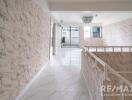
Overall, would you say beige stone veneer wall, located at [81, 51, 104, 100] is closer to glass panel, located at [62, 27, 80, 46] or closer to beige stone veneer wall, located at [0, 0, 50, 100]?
beige stone veneer wall, located at [0, 0, 50, 100]

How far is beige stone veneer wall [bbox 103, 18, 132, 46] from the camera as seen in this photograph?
29.6 feet

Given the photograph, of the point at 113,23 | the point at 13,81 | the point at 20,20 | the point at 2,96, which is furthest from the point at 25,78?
the point at 113,23

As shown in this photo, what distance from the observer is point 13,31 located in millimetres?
2412

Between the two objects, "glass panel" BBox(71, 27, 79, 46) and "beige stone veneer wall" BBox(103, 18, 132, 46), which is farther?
"glass panel" BBox(71, 27, 79, 46)

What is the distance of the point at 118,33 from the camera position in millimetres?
10648

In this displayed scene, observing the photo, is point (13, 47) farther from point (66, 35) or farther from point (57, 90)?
point (66, 35)

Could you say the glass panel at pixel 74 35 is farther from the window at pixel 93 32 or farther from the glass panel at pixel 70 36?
the window at pixel 93 32

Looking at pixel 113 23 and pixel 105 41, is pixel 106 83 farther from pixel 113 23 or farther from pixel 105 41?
pixel 105 41

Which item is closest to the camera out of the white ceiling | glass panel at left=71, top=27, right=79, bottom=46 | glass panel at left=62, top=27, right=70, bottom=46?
the white ceiling

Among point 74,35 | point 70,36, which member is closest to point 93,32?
point 74,35

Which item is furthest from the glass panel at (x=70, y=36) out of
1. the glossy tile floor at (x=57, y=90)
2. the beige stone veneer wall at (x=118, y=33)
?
the glossy tile floor at (x=57, y=90)

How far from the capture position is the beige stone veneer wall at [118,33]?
29.6ft

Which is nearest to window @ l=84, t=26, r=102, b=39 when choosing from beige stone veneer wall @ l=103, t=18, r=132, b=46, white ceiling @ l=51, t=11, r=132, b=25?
beige stone veneer wall @ l=103, t=18, r=132, b=46

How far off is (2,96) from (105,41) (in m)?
12.6
